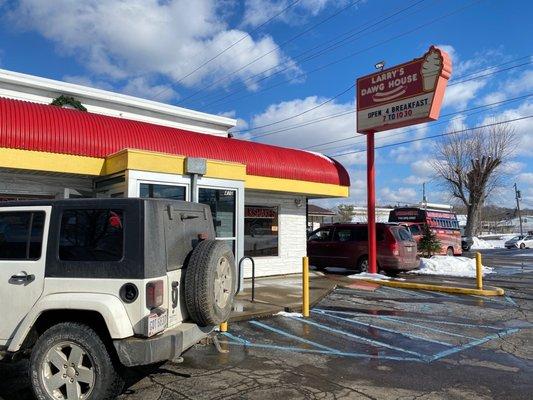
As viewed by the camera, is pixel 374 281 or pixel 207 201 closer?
pixel 207 201

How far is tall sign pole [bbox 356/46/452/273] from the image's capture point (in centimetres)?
1467

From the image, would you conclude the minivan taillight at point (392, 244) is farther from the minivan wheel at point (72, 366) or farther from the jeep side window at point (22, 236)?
the jeep side window at point (22, 236)

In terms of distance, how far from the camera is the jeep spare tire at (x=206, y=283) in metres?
Answer: 4.88

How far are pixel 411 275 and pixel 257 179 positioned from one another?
296 inches

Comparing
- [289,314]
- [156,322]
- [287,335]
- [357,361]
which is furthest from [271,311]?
[156,322]

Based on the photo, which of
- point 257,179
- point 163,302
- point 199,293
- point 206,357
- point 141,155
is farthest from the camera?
point 257,179

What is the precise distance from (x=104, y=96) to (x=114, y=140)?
7.44 meters

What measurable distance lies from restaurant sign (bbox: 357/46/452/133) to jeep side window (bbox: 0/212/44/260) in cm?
1242

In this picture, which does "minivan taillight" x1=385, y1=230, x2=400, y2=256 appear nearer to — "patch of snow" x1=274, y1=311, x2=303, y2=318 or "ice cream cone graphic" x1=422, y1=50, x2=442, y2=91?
"ice cream cone graphic" x1=422, y1=50, x2=442, y2=91

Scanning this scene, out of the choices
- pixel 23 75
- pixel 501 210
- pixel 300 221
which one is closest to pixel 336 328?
pixel 300 221

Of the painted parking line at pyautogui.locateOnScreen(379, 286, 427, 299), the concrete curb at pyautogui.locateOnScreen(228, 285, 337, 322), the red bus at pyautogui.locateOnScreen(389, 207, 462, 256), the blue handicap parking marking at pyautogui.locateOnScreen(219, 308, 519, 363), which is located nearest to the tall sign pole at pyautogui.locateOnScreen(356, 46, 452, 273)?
the painted parking line at pyautogui.locateOnScreen(379, 286, 427, 299)

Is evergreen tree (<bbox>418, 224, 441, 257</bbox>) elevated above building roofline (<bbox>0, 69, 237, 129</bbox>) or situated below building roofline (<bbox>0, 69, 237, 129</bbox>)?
below

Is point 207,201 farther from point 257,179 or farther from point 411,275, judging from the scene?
point 411,275

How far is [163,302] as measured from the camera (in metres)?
4.57
